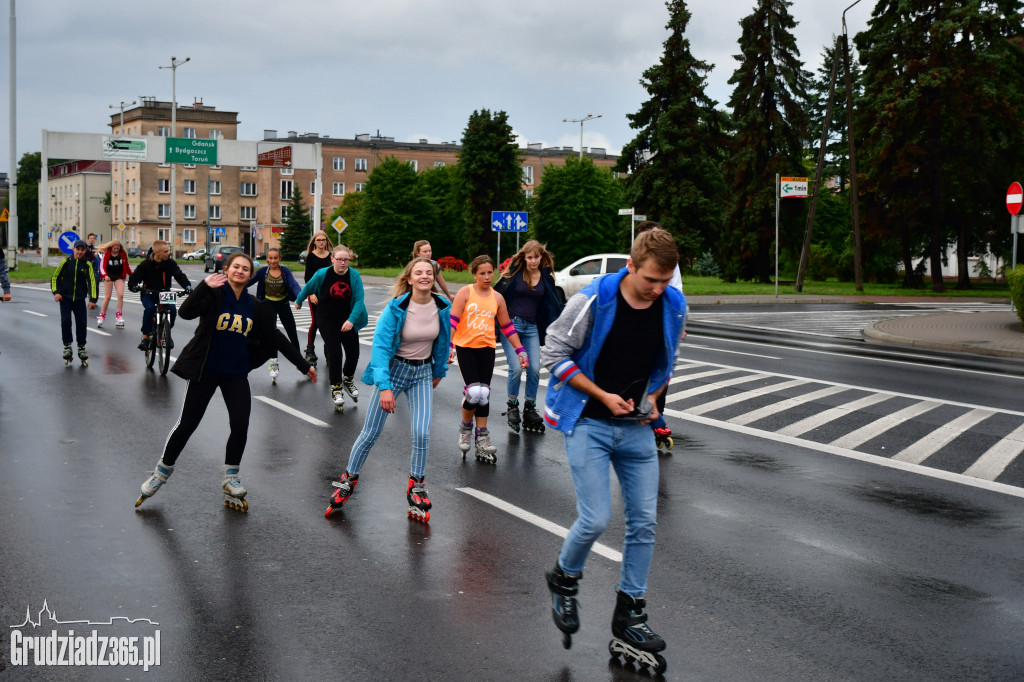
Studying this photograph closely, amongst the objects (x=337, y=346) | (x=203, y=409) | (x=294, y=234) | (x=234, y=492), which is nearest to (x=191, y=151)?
(x=337, y=346)

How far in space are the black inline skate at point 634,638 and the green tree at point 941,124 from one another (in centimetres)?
4573

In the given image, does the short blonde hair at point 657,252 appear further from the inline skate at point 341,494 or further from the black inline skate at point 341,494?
the black inline skate at point 341,494

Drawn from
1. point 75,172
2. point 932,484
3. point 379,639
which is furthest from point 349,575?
point 75,172

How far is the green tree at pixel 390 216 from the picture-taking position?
78.8 m

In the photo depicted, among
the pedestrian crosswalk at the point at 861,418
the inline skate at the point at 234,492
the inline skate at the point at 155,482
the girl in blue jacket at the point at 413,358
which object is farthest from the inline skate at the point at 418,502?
the pedestrian crosswalk at the point at 861,418

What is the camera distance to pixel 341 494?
22.9 feet

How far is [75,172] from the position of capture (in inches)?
5182

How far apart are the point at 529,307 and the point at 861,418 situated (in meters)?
3.98

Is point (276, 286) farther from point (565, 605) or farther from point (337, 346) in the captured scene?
point (565, 605)

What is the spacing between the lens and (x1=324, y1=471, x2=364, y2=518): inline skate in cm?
694

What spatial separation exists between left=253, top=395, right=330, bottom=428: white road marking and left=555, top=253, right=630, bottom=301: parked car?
1918 centimetres

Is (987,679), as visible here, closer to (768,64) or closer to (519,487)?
(519,487)

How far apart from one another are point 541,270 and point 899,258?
158 ft

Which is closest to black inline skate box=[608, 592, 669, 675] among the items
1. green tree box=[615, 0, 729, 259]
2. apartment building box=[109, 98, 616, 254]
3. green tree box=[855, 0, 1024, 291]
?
green tree box=[855, 0, 1024, 291]
